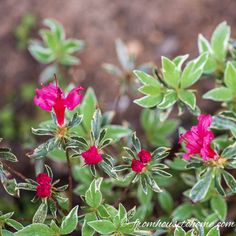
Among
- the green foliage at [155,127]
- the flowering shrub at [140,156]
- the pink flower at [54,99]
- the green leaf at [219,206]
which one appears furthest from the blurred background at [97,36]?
the pink flower at [54,99]

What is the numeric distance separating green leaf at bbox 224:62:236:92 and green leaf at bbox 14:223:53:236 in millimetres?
864

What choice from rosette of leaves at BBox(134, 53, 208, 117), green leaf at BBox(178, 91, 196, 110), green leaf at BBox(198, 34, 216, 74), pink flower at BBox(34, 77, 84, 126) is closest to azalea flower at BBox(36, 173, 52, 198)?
pink flower at BBox(34, 77, 84, 126)

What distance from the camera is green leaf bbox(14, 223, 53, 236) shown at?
162 centimetres

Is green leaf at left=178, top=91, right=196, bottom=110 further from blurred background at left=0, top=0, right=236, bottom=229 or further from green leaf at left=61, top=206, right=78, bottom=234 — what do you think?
blurred background at left=0, top=0, right=236, bottom=229

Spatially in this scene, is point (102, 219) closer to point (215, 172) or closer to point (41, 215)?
point (41, 215)

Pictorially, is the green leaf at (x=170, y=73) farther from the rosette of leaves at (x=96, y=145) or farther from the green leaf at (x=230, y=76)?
the rosette of leaves at (x=96, y=145)

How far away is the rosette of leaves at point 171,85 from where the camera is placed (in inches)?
72.3

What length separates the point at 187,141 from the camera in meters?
1.66

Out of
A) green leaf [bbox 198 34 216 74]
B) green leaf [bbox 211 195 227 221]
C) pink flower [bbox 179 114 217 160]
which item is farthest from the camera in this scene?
green leaf [bbox 198 34 216 74]

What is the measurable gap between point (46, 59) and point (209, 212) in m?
1.06

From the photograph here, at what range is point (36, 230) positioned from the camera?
164cm

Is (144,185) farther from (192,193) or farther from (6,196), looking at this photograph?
(6,196)

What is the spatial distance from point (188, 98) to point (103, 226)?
574 millimetres

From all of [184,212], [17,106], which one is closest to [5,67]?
[17,106]
